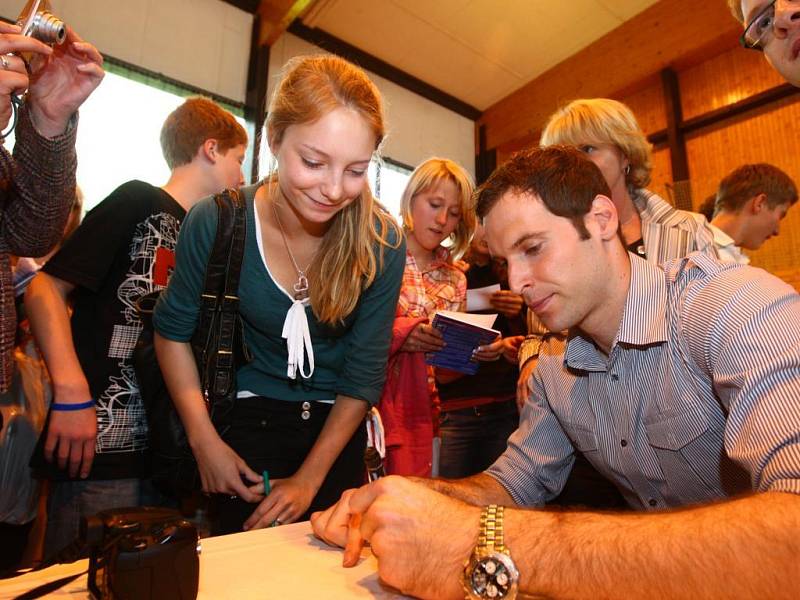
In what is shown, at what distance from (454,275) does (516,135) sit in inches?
169

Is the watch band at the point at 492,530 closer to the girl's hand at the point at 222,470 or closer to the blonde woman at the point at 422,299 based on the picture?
the girl's hand at the point at 222,470

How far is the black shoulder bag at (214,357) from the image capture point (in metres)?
1.28

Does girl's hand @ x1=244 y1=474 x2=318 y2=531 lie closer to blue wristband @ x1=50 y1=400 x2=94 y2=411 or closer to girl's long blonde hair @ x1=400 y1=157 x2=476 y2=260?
blue wristband @ x1=50 y1=400 x2=94 y2=411

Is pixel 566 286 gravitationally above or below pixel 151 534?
above

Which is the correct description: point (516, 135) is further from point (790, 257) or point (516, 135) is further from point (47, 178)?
point (47, 178)

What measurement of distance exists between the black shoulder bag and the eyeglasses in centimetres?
145

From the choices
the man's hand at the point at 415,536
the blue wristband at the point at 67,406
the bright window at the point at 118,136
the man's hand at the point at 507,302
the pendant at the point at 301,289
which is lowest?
the man's hand at the point at 415,536

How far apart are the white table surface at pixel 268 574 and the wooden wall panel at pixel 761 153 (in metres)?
4.54

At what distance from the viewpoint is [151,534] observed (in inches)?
22.0

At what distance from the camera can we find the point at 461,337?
1951 millimetres

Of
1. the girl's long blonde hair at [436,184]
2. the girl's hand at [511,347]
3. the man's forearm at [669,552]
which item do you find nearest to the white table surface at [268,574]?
the man's forearm at [669,552]

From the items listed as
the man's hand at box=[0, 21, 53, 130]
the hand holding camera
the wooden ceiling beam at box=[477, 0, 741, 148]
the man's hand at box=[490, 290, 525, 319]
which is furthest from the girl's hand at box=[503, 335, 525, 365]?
the wooden ceiling beam at box=[477, 0, 741, 148]

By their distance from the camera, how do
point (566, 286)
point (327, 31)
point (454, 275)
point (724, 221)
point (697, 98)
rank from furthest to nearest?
point (327, 31) < point (697, 98) < point (724, 221) < point (454, 275) < point (566, 286)

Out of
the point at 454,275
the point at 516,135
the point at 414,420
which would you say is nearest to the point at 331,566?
the point at 414,420
